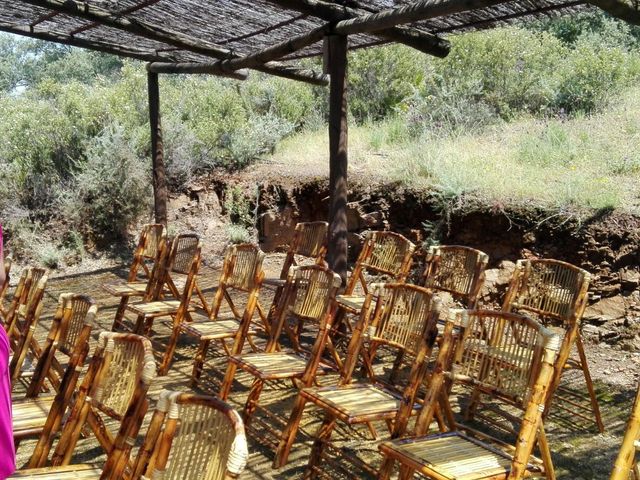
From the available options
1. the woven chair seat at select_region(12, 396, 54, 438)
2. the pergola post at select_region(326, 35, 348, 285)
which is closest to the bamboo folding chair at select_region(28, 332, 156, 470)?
the woven chair seat at select_region(12, 396, 54, 438)

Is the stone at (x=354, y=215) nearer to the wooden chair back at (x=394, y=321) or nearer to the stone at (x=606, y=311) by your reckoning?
the stone at (x=606, y=311)

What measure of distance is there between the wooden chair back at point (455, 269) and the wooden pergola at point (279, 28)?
810 mm

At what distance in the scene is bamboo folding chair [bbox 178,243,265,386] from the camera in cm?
489

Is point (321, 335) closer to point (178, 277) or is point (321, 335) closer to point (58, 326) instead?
point (58, 326)

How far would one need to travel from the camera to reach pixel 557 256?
6.68 metres

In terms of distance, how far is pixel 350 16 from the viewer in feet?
18.3

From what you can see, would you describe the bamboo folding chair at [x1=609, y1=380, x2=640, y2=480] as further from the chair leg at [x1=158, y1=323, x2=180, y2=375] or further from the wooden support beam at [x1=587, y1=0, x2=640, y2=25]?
the chair leg at [x1=158, y1=323, x2=180, y2=375]

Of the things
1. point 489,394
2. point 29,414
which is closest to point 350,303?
point 489,394

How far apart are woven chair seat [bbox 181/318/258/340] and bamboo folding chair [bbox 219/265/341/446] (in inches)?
17.8

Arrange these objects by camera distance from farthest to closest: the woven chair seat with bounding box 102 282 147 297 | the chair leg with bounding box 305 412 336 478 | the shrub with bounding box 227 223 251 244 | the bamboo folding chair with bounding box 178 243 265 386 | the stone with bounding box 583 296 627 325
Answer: the shrub with bounding box 227 223 251 244
the woven chair seat with bounding box 102 282 147 297
the stone with bounding box 583 296 627 325
the bamboo folding chair with bounding box 178 243 265 386
the chair leg with bounding box 305 412 336 478

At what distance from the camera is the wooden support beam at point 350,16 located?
536 cm

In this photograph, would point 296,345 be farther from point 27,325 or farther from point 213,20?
point 213,20

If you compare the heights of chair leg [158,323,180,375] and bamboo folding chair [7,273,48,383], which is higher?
bamboo folding chair [7,273,48,383]

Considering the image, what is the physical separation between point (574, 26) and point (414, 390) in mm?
16711
